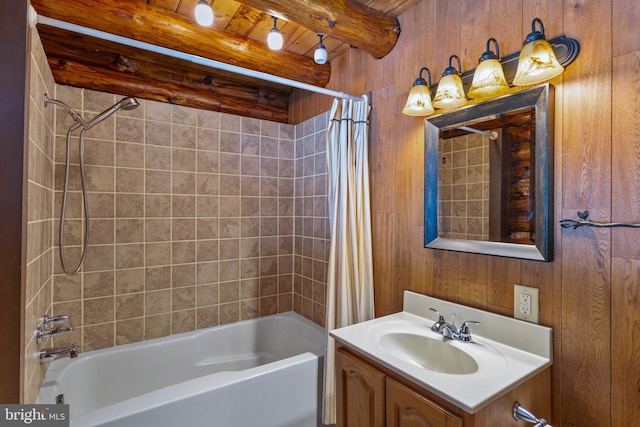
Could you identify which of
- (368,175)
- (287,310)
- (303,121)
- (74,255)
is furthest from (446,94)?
(74,255)

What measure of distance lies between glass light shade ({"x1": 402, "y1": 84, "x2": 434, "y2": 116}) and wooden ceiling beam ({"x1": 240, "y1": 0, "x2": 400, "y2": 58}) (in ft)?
1.44

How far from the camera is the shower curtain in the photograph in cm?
178

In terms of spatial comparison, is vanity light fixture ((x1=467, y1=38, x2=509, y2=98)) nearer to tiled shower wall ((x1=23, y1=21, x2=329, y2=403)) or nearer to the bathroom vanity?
the bathroom vanity

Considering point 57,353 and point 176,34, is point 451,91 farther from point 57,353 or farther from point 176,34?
point 57,353

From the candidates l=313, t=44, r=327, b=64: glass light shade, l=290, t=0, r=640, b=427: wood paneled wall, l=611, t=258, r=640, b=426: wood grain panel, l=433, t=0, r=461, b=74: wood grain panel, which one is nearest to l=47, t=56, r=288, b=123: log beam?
l=313, t=44, r=327, b=64: glass light shade

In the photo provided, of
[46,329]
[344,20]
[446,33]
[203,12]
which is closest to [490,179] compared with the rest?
[446,33]

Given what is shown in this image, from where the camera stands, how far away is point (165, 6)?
5.72ft

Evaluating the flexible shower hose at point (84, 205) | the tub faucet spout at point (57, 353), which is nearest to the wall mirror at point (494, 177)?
the tub faucet spout at point (57, 353)

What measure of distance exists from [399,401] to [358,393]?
22cm

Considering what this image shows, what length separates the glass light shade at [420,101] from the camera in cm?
147

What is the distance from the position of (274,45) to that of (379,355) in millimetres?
1639

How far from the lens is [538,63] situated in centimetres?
107

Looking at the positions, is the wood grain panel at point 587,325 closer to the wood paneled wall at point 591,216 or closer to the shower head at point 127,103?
the wood paneled wall at point 591,216
